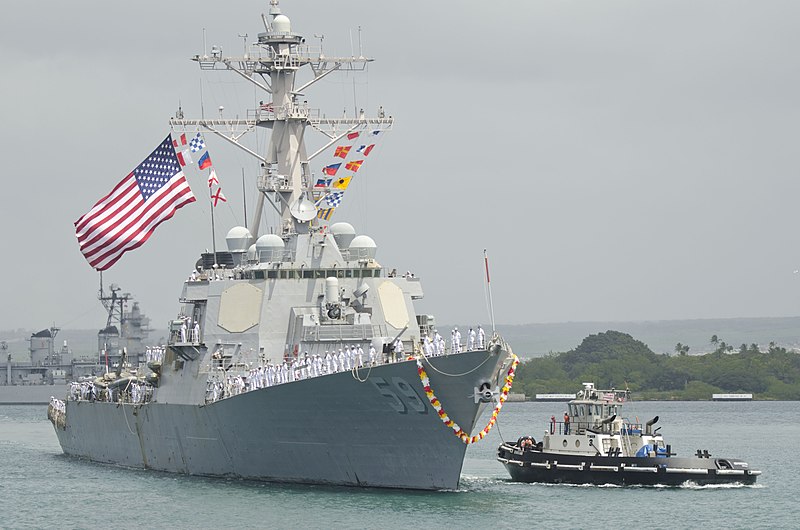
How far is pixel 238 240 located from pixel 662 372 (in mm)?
76615

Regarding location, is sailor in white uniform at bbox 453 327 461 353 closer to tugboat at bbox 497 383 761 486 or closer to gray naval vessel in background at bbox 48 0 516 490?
gray naval vessel in background at bbox 48 0 516 490

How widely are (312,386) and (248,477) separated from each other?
164 inches

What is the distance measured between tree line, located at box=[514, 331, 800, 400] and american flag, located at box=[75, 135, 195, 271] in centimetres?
7168

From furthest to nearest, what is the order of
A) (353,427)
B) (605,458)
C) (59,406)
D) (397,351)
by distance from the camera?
(59,406)
(605,458)
(397,351)
(353,427)

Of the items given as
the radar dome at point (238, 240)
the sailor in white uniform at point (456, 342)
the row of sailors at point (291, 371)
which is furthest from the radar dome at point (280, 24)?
the sailor in white uniform at point (456, 342)

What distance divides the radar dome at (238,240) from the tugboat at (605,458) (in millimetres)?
9005

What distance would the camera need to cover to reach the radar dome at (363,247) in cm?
3906

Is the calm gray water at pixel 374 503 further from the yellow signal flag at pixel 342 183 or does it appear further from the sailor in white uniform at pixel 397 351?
the yellow signal flag at pixel 342 183

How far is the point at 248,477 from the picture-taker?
3597cm

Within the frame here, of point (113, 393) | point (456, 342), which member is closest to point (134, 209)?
point (456, 342)

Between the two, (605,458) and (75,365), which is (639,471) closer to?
(605,458)

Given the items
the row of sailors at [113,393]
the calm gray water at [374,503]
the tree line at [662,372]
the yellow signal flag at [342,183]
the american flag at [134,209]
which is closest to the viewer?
the calm gray water at [374,503]

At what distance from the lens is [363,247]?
39.0m

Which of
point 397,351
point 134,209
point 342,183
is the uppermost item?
point 342,183
